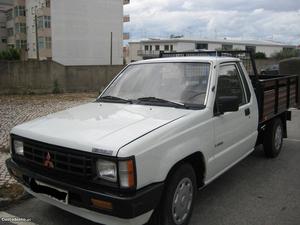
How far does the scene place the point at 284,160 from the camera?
20.9 ft

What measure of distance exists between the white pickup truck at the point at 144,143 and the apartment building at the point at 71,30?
159ft

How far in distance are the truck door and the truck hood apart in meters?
0.68

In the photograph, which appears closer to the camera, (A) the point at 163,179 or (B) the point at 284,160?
(A) the point at 163,179

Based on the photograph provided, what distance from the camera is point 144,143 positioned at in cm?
309

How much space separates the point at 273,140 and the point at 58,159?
428cm

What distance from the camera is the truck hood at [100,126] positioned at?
3.11 meters

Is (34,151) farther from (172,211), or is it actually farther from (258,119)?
(258,119)

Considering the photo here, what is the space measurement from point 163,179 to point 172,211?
0.45 metres

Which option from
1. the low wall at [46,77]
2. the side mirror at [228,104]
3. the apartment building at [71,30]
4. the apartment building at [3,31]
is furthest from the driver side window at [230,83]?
the apartment building at [3,31]

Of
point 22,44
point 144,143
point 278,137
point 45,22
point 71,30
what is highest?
point 45,22

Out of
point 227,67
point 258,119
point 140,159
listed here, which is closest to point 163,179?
point 140,159

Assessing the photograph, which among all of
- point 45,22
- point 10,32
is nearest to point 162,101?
point 45,22

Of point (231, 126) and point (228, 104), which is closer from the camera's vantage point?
point (228, 104)

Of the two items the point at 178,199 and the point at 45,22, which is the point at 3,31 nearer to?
the point at 45,22
